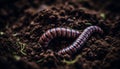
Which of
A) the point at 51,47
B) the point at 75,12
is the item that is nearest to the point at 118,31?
the point at 75,12

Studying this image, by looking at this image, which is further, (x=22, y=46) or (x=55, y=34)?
(x=22, y=46)

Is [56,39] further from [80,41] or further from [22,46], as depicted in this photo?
[22,46]

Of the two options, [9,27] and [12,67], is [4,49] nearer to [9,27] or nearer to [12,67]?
[12,67]

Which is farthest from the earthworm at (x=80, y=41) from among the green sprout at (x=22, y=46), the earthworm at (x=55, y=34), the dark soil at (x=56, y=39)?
the green sprout at (x=22, y=46)

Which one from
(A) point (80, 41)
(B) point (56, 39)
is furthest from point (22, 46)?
(A) point (80, 41)

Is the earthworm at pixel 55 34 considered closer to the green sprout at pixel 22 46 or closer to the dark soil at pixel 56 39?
the dark soil at pixel 56 39

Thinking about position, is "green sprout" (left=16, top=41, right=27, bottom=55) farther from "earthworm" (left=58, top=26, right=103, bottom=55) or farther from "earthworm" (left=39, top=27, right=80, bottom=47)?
"earthworm" (left=58, top=26, right=103, bottom=55)
